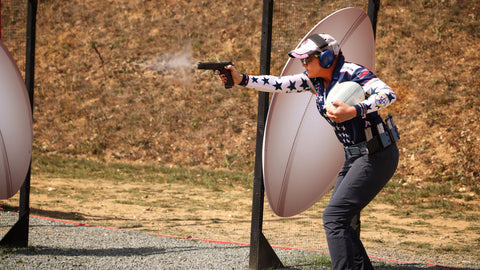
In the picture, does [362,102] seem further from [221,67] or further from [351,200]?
[221,67]

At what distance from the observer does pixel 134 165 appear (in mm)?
14109

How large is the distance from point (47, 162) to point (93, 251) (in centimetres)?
922

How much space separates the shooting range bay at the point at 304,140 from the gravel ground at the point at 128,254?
74 centimetres

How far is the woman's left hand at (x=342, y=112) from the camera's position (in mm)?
3152

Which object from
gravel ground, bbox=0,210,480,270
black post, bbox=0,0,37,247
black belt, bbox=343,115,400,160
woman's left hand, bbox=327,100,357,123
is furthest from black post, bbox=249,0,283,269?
black post, bbox=0,0,37,247

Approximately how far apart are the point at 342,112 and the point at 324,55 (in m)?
0.52

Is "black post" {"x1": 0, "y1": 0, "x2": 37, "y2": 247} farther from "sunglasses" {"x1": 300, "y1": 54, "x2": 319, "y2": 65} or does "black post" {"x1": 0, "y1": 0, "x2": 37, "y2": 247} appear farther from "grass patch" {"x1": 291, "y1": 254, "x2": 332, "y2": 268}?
"sunglasses" {"x1": 300, "y1": 54, "x2": 319, "y2": 65}

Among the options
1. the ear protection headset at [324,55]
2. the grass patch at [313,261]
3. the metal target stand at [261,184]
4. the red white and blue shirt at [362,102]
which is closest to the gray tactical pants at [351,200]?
the red white and blue shirt at [362,102]

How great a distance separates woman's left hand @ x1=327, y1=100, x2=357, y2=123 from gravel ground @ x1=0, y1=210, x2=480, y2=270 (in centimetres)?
202

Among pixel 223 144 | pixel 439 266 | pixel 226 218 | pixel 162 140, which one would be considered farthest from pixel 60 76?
pixel 439 266

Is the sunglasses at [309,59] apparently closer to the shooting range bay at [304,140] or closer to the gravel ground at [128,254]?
the shooting range bay at [304,140]

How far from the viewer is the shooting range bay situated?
4.32m

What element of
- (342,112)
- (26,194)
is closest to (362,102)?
(342,112)

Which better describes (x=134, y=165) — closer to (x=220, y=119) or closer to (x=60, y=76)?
(x=220, y=119)
